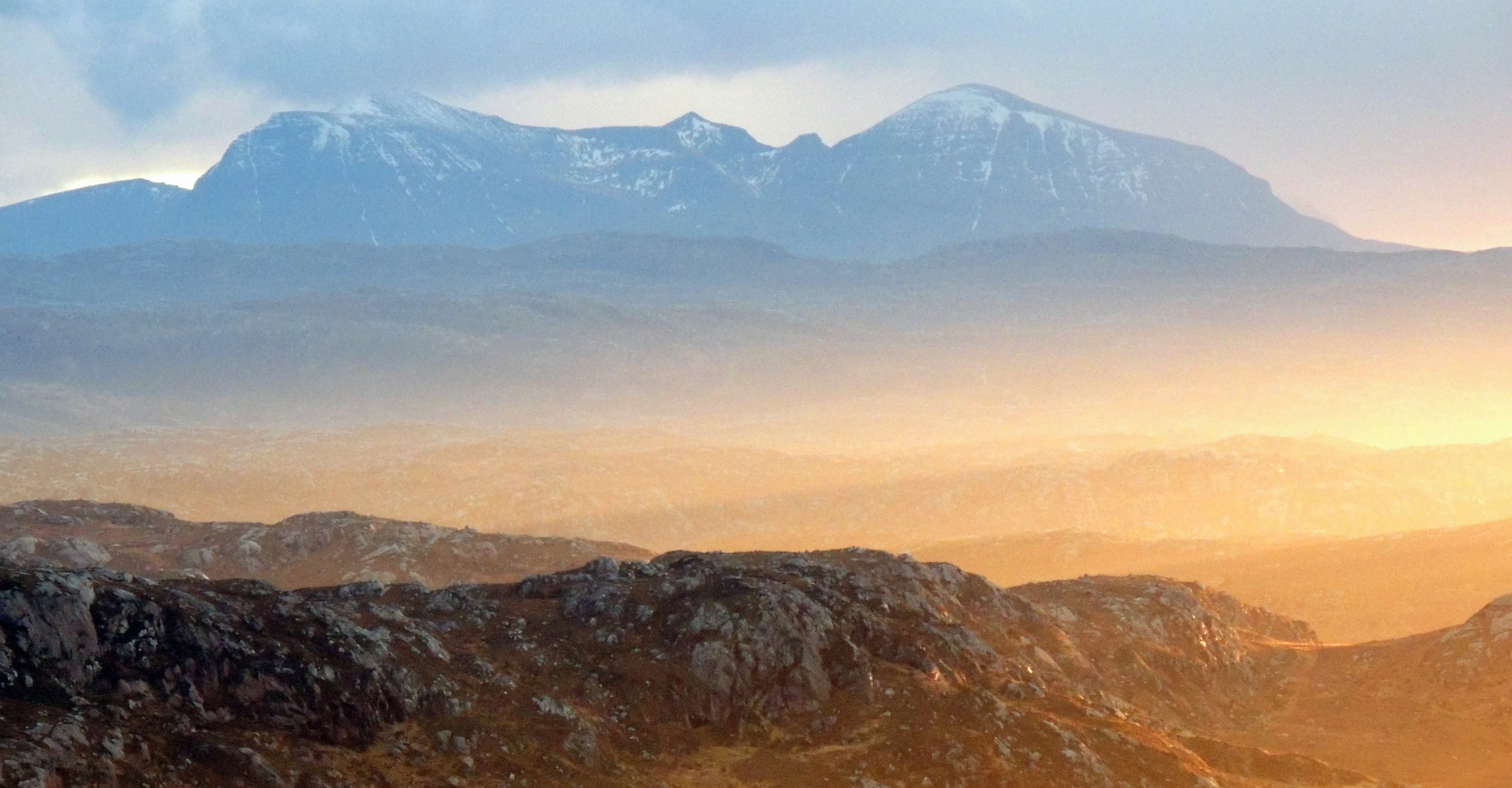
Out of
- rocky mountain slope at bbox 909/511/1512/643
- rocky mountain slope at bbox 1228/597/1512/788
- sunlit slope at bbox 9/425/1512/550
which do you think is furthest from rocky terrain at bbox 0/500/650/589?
sunlit slope at bbox 9/425/1512/550

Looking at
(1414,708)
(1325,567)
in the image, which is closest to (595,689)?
(1414,708)

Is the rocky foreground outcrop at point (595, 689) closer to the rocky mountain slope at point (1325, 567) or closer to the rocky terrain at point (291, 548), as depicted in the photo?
the rocky mountain slope at point (1325, 567)

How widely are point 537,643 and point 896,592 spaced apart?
17.3 meters

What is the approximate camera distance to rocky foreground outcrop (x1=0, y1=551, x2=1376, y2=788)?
37.5m

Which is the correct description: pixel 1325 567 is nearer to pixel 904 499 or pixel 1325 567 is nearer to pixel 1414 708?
pixel 1414 708

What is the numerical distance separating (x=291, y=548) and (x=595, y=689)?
185 feet

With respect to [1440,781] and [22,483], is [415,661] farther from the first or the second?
[22,483]

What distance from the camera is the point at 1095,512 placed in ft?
586

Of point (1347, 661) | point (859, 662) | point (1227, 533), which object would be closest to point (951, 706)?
point (859, 662)

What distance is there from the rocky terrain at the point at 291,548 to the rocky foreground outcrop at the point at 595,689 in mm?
37513

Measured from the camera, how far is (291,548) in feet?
312

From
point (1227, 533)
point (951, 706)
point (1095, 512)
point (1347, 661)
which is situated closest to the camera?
point (951, 706)

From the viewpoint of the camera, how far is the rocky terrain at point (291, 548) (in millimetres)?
88875

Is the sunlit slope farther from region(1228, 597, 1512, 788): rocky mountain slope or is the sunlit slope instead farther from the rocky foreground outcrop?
the rocky foreground outcrop
